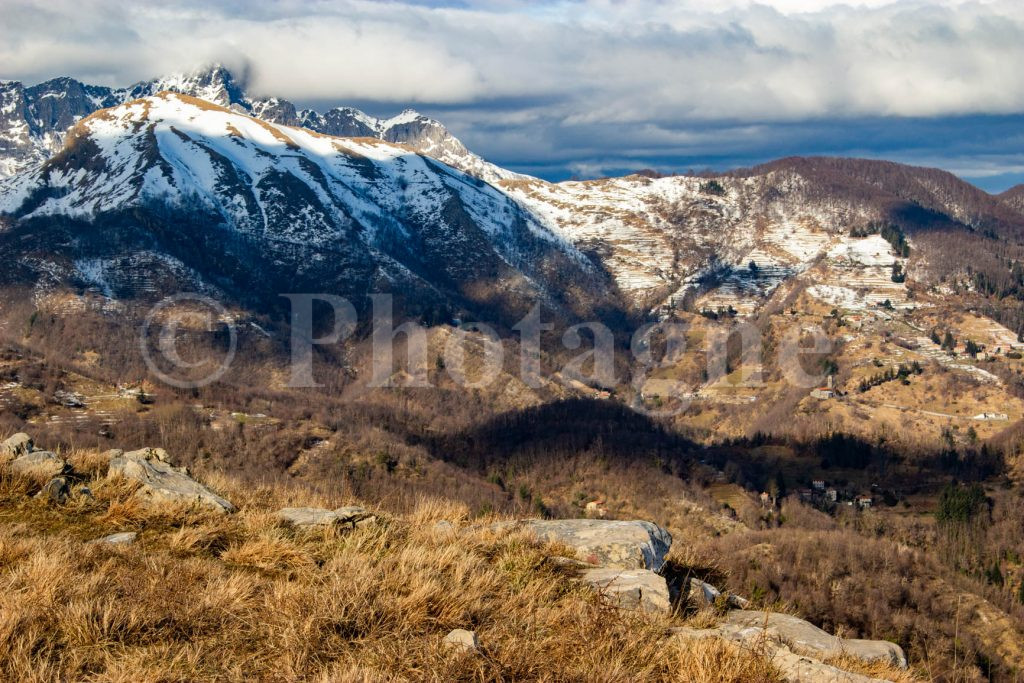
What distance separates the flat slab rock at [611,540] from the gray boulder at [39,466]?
6.94m

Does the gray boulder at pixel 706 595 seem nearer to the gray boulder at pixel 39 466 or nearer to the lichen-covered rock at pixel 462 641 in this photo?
the lichen-covered rock at pixel 462 641

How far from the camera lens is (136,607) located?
7.41m

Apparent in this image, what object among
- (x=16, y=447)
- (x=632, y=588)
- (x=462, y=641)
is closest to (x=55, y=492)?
(x=16, y=447)

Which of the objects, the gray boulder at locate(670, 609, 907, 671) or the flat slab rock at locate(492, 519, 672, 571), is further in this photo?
the flat slab rock at locate(492, 519, 672, 571)

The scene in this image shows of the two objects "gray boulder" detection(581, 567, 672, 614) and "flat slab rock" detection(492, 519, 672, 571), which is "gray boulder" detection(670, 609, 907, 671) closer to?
"gray boulder" detection(581, 567, 672, 614)

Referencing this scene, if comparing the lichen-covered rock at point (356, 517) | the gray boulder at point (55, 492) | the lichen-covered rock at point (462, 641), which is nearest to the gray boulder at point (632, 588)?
the lichen-covered rock at point (462, 641)

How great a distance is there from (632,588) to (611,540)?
2.39 m

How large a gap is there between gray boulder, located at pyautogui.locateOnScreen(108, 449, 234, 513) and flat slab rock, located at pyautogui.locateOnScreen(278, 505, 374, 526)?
0.98 metres

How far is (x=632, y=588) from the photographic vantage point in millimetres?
9930

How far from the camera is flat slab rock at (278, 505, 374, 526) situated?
11.8 m

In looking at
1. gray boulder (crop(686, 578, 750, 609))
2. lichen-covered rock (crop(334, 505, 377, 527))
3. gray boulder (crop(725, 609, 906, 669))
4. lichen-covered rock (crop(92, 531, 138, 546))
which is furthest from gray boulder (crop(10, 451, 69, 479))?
gray boulder (crop(725, 609, 906, 669))

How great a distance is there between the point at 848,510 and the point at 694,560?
154 m

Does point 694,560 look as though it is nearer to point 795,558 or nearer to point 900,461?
point 795,558

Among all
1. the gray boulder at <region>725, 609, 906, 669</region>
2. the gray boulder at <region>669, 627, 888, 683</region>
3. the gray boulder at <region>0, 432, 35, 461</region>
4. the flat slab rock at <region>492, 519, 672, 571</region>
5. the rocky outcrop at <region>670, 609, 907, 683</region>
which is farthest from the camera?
the gray boulder at <region>0, 432, 35, 461</region>
